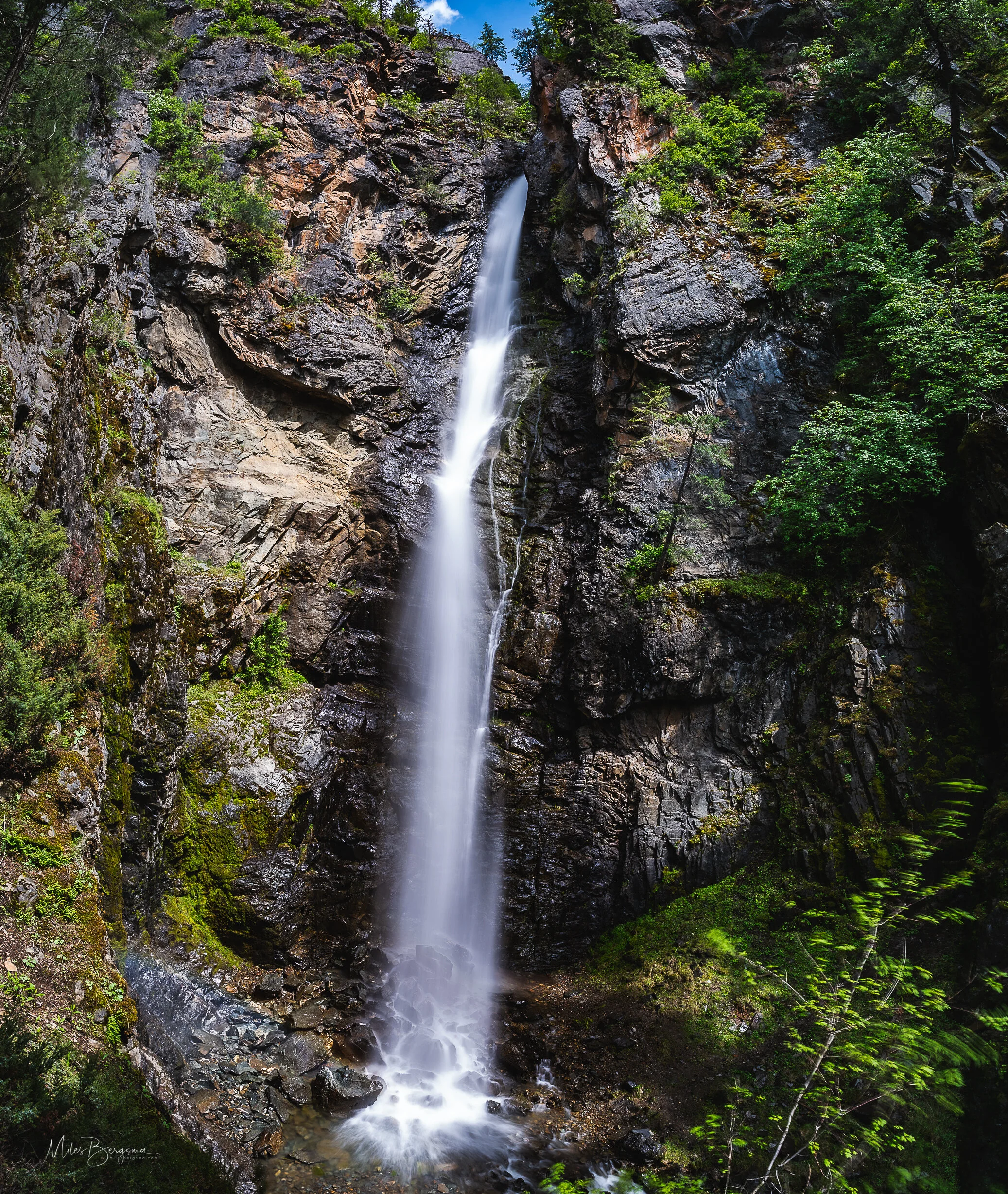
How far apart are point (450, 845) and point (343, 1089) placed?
14.7 feet

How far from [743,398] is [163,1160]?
14550mm

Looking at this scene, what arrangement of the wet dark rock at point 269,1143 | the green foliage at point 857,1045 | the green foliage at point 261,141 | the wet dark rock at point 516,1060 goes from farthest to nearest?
1. the green foliage at point 261,141
2. the wet dark rock at point 516,1060
3. the wet dark rock at point 269,1143
4. the green foliage at point 857,1045

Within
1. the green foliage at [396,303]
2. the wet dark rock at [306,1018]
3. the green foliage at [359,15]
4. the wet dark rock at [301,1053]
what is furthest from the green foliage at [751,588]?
the green foliage at [359,15]

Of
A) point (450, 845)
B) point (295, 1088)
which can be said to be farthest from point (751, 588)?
point (295, 1088)

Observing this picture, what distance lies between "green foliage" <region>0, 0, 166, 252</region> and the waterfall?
9.00m

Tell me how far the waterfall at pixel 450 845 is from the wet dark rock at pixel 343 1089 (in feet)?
0.51

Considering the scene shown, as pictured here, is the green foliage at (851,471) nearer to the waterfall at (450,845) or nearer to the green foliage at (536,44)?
the waterfall at (450,845)

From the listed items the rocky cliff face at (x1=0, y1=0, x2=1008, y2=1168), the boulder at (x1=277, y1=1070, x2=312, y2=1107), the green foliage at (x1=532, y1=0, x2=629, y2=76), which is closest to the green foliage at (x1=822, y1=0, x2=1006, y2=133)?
the rocky cliff face at (x1=0, y1=0, x2=1008, y2=1168)

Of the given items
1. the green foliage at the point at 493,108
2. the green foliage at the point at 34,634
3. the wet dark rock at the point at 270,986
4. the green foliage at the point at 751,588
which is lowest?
the wet dark rock at the point at 270,986

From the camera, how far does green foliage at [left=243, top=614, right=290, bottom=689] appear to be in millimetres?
13234

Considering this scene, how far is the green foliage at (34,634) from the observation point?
657cm

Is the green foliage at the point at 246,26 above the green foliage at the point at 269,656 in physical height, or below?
above

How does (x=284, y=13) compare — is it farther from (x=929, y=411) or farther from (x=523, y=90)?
(x=929, y=411)

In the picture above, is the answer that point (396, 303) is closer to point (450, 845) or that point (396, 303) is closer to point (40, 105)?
point (40, 105)
